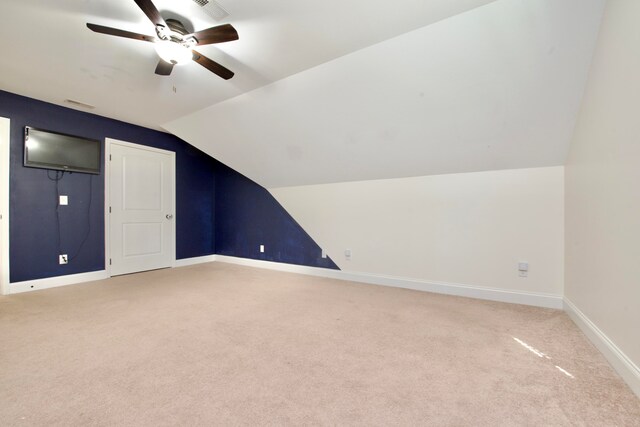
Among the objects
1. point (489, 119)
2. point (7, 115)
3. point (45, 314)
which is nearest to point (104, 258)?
point (45, 314)

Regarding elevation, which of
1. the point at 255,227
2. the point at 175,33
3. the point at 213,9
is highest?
the point at 213,9

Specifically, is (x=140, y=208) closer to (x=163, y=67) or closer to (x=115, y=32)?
(x=163, y=67)

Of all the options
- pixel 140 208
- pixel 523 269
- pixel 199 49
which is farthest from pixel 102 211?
pixel 523 269

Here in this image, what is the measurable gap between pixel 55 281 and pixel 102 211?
1.06 meters

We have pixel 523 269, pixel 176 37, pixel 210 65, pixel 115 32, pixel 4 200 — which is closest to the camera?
pixel 115 32

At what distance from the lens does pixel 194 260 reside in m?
5.36

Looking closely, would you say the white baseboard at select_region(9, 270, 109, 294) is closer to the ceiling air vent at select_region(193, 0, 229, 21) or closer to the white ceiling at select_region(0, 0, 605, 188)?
the white ceiling at select_region(0, 0, 605, 188)

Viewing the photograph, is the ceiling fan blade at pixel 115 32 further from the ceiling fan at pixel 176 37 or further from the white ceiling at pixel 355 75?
the white ceiling at pixel 355 75

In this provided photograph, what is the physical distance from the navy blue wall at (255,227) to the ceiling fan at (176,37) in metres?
2.90

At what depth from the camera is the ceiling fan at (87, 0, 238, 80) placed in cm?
183

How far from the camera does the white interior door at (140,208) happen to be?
4.22 metres

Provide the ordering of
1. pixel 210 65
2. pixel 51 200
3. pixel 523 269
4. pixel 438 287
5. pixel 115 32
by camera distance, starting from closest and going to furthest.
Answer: pixel 115 32 < pixel 210 65 < pixel 523 269 < pixel 438 287 < pixel 51 200

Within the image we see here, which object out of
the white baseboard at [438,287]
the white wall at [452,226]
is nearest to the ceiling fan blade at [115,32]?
the white wall at [452,226]

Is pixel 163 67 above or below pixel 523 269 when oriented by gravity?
above
